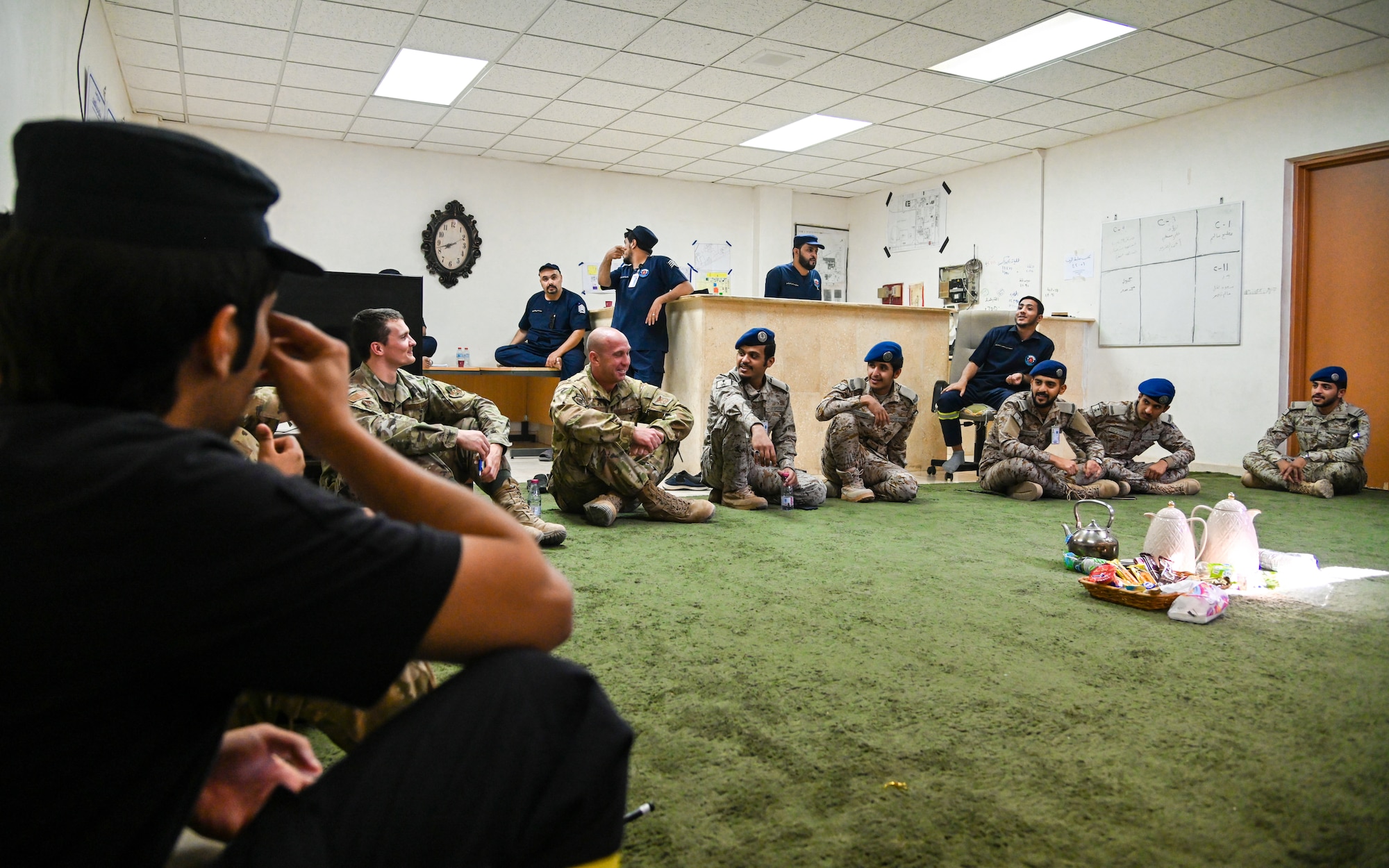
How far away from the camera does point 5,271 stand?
65 cm

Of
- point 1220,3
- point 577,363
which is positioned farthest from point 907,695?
point 577,363

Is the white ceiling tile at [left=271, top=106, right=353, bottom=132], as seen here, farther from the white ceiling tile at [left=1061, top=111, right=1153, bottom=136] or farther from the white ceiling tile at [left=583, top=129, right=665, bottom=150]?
the white ceiling tile at [left=1061, top=111, right=1153, bottom=136]

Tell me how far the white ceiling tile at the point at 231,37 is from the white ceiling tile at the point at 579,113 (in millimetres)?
2050

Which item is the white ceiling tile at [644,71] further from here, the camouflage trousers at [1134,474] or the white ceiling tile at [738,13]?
the camouflage trousers at [1134,474]

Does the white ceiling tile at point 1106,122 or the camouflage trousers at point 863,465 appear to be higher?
the white ceiling tile at point 1106,122

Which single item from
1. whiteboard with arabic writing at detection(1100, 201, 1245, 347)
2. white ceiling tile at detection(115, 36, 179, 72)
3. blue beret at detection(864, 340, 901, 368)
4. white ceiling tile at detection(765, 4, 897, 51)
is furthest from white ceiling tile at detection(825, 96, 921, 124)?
white ceiling tile at detection(115, 36, 179, 72)

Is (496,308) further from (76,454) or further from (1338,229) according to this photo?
(76,454)

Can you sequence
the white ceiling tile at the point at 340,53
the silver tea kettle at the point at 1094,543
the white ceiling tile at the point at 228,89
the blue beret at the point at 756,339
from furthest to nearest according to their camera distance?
the white ceiling tile at the point at 228,89 → the white ceiling tile at the point at 340,53 → the blue beret at the point at 756,339 → the silver tea kettle at the point at 1094,543

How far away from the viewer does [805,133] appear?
8.00 meters

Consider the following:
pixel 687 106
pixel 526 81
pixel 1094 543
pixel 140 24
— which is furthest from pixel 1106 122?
pixel 140 24

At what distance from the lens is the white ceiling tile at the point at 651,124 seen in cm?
748

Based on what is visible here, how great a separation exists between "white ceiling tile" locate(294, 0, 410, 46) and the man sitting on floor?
2.53 meters

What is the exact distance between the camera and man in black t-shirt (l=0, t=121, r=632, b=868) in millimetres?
600

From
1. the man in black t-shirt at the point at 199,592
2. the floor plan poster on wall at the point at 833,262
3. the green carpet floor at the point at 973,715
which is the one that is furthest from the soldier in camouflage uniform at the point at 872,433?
the floor plan poster on wall at the point at 833,262
